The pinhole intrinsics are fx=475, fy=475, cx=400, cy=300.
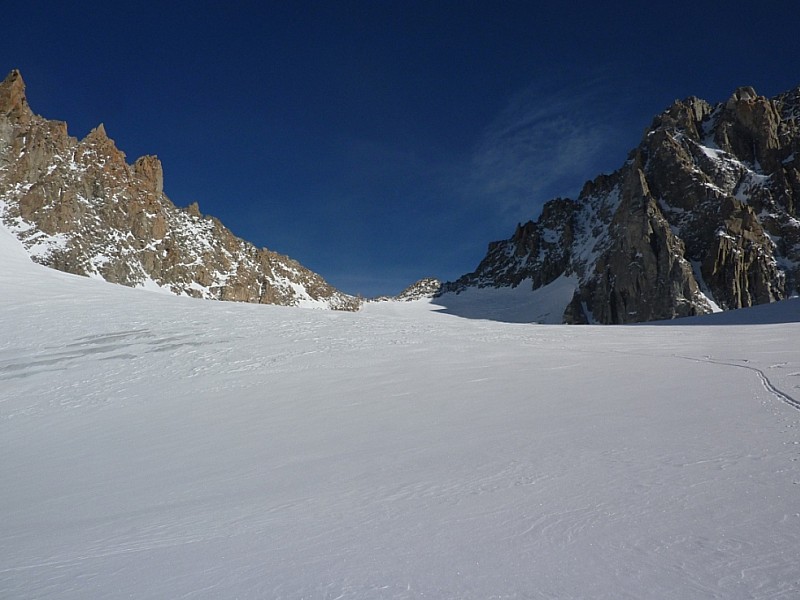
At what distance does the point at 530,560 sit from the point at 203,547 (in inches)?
79.6

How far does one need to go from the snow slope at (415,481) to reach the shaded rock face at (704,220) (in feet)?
285

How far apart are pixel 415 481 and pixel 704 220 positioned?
355 feet

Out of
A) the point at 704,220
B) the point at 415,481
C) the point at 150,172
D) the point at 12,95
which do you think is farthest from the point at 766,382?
the point at 150,172

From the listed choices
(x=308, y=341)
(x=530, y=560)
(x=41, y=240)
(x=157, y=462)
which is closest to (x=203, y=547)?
(x=530, y=560)

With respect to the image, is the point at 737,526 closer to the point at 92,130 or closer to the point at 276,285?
the point at 92,130

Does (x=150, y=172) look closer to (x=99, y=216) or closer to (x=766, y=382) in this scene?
(x=99, y=216)

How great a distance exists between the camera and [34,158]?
331 feet

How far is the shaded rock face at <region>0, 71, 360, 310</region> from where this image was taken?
9500cm

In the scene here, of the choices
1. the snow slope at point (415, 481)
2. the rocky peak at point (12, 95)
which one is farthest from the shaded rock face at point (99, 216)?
the snow slope at point (415, 481)

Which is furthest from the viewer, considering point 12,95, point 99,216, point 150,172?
point 150,172

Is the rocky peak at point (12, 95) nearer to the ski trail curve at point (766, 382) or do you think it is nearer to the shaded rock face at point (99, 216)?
the shaded rock face at point (99, 216)

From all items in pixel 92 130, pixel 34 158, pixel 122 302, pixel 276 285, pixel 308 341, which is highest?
pixel 92 130

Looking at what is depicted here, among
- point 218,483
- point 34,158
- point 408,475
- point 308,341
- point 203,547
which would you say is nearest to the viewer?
point 203,547

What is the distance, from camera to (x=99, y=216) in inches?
4289
